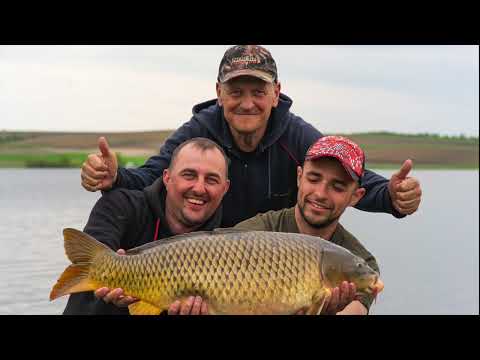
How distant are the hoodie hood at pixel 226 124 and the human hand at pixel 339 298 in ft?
3.92

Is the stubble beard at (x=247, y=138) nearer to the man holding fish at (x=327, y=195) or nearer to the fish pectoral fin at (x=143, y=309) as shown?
the man holding fish at (x=327, y=195)

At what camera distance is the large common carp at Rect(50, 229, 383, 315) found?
1925mm

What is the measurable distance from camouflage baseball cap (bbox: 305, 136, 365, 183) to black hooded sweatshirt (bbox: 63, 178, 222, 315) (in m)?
0.48

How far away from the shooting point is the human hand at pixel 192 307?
1905 millimetres

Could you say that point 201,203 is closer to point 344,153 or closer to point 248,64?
point 344,153

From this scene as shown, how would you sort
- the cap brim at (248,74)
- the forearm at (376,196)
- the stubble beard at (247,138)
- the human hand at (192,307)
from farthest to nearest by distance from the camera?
1. the stubble beard at (247,138)
2. the cap brim at (248,74)
3. the forearm at (376,196)
4. the human hand at (192,307)

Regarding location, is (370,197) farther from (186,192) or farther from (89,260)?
Answer: (89,260)

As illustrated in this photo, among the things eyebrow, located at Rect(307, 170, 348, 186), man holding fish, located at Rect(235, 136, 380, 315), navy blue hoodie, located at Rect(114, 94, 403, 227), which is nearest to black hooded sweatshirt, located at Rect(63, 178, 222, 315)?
man holding fish, located at Rect(235, 136, 380, 315)

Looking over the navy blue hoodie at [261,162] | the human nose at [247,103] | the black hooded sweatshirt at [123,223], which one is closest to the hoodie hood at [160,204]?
the black hooded sweatshirt at [123,223]
